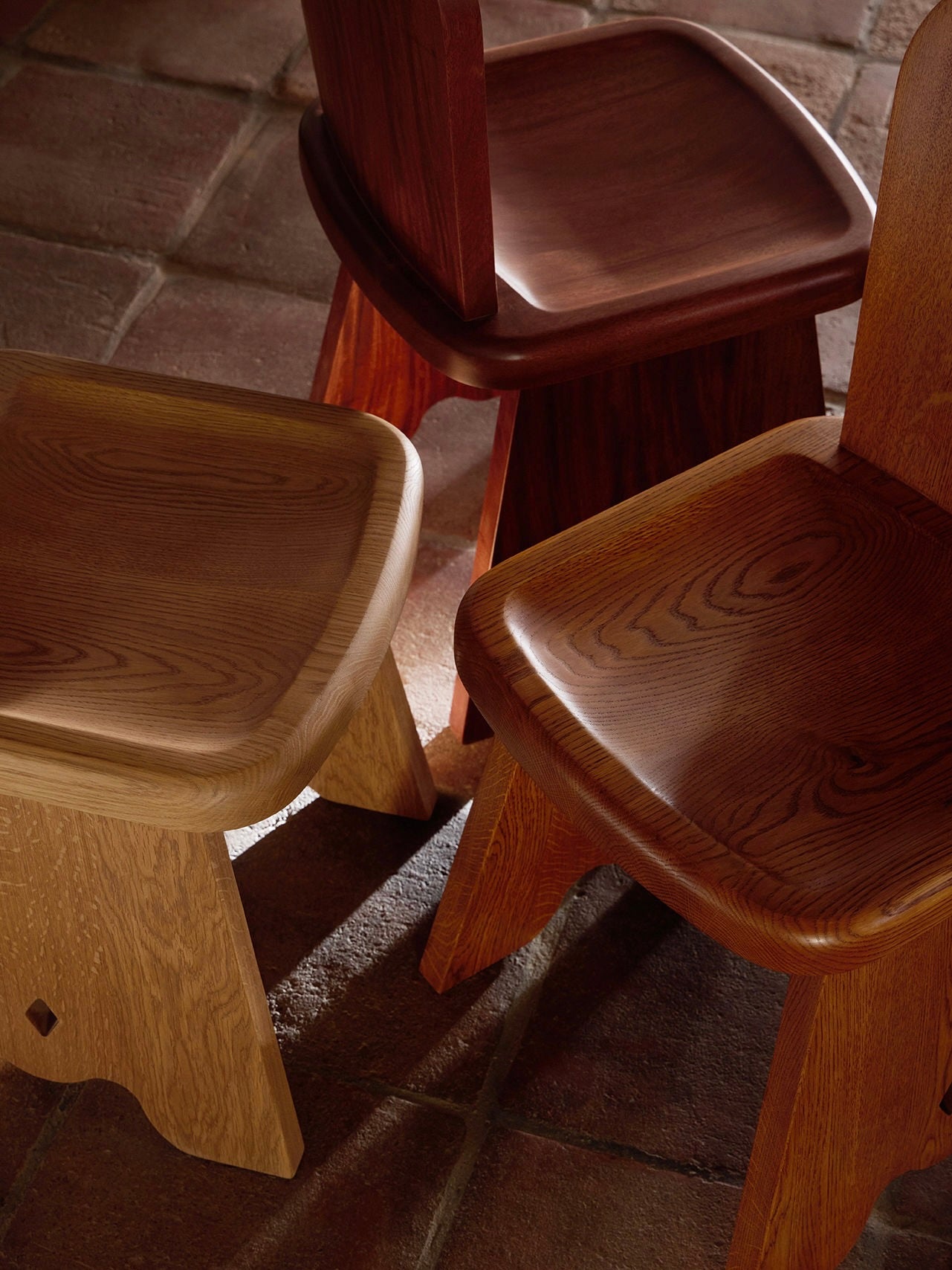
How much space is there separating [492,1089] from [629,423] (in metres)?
0.70

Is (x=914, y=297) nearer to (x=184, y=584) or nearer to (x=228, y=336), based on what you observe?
(x=184, y=584)

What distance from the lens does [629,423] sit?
1463 millimetres

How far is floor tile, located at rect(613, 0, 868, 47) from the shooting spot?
279 cm

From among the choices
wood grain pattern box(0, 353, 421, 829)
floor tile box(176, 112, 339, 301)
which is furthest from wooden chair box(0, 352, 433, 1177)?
floor tile box(176, 112, 339, 301)

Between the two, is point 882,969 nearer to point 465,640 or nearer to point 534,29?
Answer: point 465,640

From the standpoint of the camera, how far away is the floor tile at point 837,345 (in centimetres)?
207

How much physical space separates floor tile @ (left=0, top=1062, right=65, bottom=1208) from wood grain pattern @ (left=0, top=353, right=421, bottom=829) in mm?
531

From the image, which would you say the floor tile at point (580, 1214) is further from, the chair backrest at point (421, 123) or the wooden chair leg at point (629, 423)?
the chair backrest at point (421, 123)

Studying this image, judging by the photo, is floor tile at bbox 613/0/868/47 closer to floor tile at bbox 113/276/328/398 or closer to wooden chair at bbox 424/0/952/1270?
floor tile at bbox 113/276/328/398

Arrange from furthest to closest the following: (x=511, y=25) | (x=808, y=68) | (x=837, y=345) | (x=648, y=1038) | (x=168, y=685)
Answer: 1. (x=511, y=25)
2. (x=808, y=68)
3. (x=837, y=345)
4. (x=648, y=1038)
5. (x=168, y=685)

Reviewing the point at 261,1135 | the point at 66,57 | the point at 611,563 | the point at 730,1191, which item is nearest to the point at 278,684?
the point at 611,563

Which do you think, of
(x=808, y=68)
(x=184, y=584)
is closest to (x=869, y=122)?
(x=808, y=68)

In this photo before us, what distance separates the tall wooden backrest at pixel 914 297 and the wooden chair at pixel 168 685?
386 mm

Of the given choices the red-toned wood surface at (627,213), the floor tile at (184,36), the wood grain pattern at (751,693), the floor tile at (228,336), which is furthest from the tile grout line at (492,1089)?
the floor tile at (184,36)
